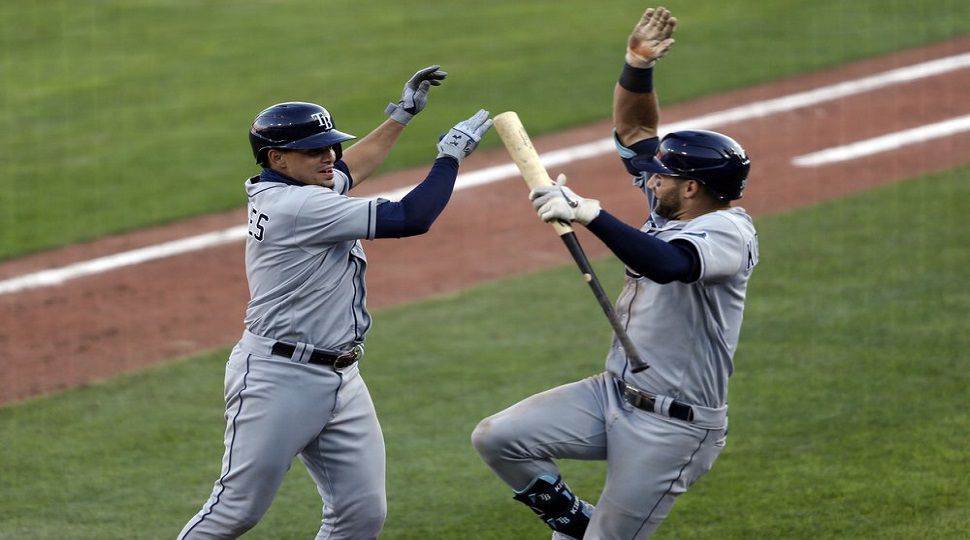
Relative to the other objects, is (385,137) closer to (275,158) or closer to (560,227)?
(275,158)

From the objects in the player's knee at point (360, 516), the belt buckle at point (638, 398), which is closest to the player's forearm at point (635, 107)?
the belt buckle at point (638, 398)

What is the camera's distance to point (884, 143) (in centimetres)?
1179

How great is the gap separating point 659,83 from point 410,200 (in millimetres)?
8596

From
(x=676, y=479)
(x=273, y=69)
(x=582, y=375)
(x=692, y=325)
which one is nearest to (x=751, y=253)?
(x=692, y=325)

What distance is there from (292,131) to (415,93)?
851 millimetres

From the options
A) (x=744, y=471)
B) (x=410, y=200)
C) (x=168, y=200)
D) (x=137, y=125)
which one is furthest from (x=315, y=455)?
(x=137, y=125)

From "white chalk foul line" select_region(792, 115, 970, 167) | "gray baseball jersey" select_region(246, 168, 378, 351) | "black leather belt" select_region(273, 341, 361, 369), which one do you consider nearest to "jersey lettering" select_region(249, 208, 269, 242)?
"gray baseball jersey" select_region(246, 168, 378, 351)

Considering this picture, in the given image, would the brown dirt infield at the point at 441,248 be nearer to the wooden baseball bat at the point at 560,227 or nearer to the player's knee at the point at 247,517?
the player's knee at the point at 247,517

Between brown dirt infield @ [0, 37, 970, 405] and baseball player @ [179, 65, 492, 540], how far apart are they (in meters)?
3.26

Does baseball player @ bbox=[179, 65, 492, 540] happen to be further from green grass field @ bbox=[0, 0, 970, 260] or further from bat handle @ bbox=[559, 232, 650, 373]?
green grass field @ bbox=[0, 0, 970, 260]

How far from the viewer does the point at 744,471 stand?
677 centimetres

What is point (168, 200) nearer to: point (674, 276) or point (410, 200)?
point (410, 200)

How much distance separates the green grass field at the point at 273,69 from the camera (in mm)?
11711

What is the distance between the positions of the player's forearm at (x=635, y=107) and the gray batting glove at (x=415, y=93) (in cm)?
76
